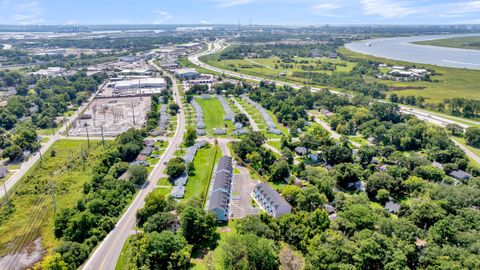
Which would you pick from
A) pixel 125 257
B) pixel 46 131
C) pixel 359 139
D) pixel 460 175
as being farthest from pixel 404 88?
pixel 46 131

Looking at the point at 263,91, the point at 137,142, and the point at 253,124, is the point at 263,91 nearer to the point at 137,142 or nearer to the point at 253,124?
the point at 253,124

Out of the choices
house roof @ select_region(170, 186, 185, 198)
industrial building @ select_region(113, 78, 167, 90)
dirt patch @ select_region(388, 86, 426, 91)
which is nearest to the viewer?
house roof @ select_region(170, 186, 185, 198)

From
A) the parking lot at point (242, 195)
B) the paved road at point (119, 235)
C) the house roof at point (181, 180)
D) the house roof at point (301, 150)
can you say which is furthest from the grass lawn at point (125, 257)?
the house roof at point (301, 150)

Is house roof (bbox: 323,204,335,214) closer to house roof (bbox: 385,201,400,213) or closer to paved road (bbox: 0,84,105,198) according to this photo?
house roof (bbox: 385,201,400,213)

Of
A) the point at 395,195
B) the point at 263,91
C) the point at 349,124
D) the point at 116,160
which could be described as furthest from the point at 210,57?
the point at 395,195

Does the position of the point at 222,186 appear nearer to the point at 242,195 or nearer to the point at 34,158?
the point at 242,195

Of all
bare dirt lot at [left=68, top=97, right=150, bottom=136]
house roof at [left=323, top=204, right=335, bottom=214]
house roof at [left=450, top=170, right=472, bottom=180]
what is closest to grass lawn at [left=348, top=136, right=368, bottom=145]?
house roof at [left=450, top=170, right=472, bottom=180]
